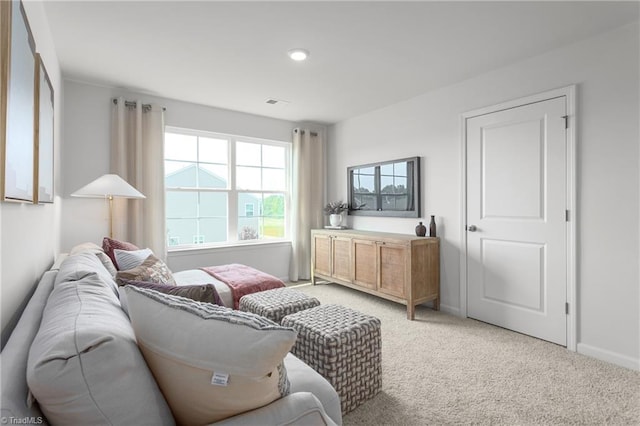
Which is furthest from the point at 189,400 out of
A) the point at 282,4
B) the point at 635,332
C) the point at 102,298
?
the point at 635,332

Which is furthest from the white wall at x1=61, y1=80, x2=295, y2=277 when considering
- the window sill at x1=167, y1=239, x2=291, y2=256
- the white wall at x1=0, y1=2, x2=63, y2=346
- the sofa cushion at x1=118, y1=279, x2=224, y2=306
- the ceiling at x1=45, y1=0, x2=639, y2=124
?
the sofa cushion at x1=118, y1=279, x2=224, y2=306

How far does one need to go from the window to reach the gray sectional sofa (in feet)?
10.7

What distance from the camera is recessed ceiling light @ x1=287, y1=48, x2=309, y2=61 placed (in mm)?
2659

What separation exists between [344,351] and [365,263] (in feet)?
6.98

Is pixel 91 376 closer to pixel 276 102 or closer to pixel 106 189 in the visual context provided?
pixel 106 189

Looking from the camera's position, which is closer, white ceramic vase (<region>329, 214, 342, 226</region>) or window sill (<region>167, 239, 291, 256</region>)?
window sill (<region>167, 239, 291, 256</region>)

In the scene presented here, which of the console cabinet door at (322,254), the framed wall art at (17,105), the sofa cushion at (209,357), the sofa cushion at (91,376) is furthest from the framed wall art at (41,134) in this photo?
the console cabinet door at (322,254)

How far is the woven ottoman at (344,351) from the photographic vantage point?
1.78m

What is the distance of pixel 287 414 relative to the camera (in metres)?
0.91

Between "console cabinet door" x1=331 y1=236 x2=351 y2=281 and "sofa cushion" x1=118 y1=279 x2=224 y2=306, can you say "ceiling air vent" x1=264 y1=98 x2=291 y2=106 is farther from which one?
"sofa cushion" x1=118 y1=279 x2=224 y2=306

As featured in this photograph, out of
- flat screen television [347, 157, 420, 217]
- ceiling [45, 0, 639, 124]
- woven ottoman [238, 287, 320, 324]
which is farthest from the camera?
flat screen television [347, 157, 420, 217]

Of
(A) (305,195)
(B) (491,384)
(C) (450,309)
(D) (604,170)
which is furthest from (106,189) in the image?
(D) (604,170)

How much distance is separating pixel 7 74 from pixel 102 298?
2.68 feet

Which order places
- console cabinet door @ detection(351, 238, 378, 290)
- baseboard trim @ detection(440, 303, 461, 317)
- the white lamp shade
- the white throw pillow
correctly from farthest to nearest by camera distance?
console cabinet door @ detection(351, 238, 378, 290), baseboard trim @ detection(440, 303, 461, 317), the white lamp shade, the white throw pillow
